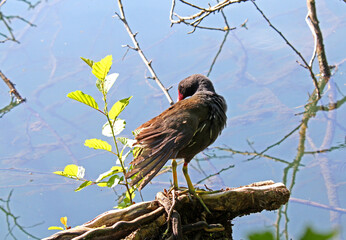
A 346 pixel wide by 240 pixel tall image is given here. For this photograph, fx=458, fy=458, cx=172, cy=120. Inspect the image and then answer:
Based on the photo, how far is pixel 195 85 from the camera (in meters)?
1.91

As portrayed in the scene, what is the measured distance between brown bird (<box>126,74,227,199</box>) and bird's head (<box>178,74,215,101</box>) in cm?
17

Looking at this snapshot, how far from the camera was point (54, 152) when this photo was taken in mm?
2557

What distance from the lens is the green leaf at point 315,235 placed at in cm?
21

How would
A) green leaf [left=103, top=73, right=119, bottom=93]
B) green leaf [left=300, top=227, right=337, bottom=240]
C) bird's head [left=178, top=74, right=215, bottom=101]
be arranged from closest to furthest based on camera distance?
green leaf [left=300, top=227, right=337, bottom=240]
green leaf [left=103, top=73, right=119, bottom=93]
bird's head [left=178, top=74, right=215, bottom=101]

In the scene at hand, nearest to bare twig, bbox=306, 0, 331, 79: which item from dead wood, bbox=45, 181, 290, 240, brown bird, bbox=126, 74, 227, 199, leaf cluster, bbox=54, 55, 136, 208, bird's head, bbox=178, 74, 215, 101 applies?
bird's head, bbox=178, 74, 215, 101

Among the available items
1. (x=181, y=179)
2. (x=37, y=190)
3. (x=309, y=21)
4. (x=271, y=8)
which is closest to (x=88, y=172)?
(x=37, y=190)

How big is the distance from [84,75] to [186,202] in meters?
2.12

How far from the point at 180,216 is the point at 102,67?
42cm

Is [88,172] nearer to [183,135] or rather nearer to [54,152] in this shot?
[54,152]

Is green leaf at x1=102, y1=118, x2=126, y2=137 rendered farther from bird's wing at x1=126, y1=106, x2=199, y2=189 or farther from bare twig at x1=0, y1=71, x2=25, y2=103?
bare twig at x1=0, y1=71, x2=25, y2=103

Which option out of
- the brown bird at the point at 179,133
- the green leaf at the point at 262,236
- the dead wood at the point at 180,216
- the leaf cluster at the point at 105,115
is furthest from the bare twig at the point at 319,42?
the green leaf at the point at 262,236

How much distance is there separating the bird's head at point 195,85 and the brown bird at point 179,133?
0.55 ft

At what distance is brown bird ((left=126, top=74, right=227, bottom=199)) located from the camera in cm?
124

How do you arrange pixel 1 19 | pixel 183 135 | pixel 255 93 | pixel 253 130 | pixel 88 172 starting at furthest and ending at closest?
pixel 1 19
pixel 255 93
pixel 253 130
pixel 88 172
pixel 183 135
